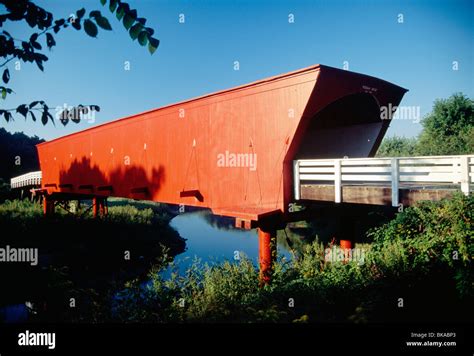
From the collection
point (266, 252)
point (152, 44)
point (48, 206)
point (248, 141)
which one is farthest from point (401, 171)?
point (48, 206)

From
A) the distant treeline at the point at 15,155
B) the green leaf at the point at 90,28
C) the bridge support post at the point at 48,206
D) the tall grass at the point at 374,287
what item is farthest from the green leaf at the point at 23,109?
the distant treeline at the point at 15,155

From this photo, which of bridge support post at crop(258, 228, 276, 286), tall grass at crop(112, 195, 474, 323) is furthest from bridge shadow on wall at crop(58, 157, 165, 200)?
tall grass at crop(112, 195, 474, 323)

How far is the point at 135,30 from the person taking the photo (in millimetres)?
2105

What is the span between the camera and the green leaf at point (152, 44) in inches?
82.5

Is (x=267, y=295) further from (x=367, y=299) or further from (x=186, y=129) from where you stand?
(x=186, y=129)

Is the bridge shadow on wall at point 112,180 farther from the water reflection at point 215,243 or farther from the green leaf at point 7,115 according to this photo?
the green leaf at point 7,115

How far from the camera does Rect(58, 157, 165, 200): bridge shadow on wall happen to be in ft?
37.0

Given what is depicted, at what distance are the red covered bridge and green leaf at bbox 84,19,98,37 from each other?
5061mm

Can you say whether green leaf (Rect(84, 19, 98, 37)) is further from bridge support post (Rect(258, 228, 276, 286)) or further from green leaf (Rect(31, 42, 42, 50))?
bridge support post (Rect(258, 228, 276, 286))

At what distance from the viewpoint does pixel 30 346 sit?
428 cm

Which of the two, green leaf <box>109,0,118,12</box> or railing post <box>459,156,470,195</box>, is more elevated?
green leaf <box>109,0,118,12</box>

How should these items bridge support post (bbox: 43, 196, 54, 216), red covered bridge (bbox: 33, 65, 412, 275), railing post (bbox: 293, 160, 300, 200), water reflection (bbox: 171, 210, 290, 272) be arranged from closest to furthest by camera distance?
red covered bridge (bbox: 33, 65, 412, 275)
railing post (bbox: 293, 160, 300, 200)
water reflection (bbox: 171, 210, 290, 272)
bridge support post (bbox: 43, 196, 54, 216)

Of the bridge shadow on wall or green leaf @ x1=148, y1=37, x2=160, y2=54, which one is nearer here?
green leaf @ x1=148, y1=37, x2=160, y2=54

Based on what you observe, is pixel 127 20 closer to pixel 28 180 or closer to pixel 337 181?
pixel 337 181
